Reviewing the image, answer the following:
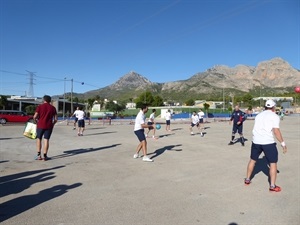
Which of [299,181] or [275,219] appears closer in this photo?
[275,219]

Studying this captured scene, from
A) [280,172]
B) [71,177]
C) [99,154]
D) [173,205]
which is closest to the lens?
[173,205]

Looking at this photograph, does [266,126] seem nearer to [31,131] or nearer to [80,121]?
[31,131]

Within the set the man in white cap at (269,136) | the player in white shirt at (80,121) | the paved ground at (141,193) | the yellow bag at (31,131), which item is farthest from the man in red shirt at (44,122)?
the player in white shirt at (80,121)

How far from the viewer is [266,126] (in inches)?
242

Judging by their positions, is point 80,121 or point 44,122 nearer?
point 44,122

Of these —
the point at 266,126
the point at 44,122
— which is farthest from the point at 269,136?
the point at 44,122

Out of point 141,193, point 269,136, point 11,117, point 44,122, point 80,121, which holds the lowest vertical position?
point 141,193

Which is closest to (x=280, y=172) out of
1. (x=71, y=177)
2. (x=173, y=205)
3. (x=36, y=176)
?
(x=173, y=205)

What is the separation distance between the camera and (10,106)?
7625cm

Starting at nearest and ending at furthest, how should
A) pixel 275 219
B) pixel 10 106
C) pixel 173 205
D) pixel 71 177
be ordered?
pixel 275 219
pixel 173 205
pixel 71 177
pixel 10 106

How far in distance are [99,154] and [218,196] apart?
5570 millimetres

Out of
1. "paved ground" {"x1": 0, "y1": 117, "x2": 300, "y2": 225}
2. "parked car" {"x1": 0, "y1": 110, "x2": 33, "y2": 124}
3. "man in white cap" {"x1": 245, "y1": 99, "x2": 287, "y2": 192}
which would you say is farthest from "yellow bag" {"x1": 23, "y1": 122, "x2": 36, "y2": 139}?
"parked car" {"x1": 0, "y1": 110, "x2": 33, "y2": 124}

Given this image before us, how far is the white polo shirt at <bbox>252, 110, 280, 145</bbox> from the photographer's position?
6094mm

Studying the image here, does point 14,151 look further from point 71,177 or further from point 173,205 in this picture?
point 173,205
